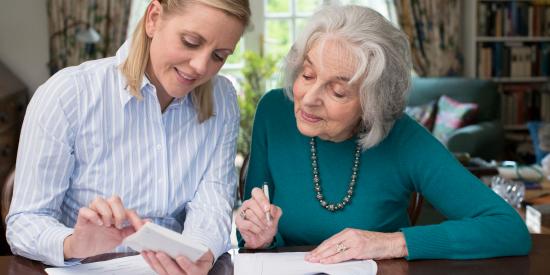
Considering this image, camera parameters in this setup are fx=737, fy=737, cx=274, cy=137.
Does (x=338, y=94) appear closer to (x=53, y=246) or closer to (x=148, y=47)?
(x=148, y=47)

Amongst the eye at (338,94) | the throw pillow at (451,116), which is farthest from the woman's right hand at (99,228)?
the throw pillow at (451,116)

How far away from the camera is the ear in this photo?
1.64m

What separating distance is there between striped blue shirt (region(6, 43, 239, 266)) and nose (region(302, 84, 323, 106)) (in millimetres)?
215

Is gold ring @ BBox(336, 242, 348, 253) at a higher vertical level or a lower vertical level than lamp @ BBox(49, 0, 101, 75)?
lower

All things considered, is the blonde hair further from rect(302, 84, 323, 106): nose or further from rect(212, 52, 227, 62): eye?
rect(302, 84, 323, 106): nose

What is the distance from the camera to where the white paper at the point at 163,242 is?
1.22 metres

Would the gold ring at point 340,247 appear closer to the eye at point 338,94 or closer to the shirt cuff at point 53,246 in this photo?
the eye at point 338,94

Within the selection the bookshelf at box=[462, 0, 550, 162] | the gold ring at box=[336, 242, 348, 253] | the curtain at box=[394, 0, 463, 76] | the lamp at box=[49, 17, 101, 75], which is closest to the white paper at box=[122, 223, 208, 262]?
the gold ring at box=[336, 242, 348, 253]

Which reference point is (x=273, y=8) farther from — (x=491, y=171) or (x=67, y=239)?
(x=67, y=239)

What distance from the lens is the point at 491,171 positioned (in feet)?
11.1

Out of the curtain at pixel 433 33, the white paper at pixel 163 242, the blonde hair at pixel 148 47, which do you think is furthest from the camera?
the curtain at pixel 433 33

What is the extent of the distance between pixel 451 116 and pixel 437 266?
4.11 m

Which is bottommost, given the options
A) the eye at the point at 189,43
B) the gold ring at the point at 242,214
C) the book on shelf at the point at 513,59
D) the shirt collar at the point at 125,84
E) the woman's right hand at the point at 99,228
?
the book on shelf at the point at 513,59

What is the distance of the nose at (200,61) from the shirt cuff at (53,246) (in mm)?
431
